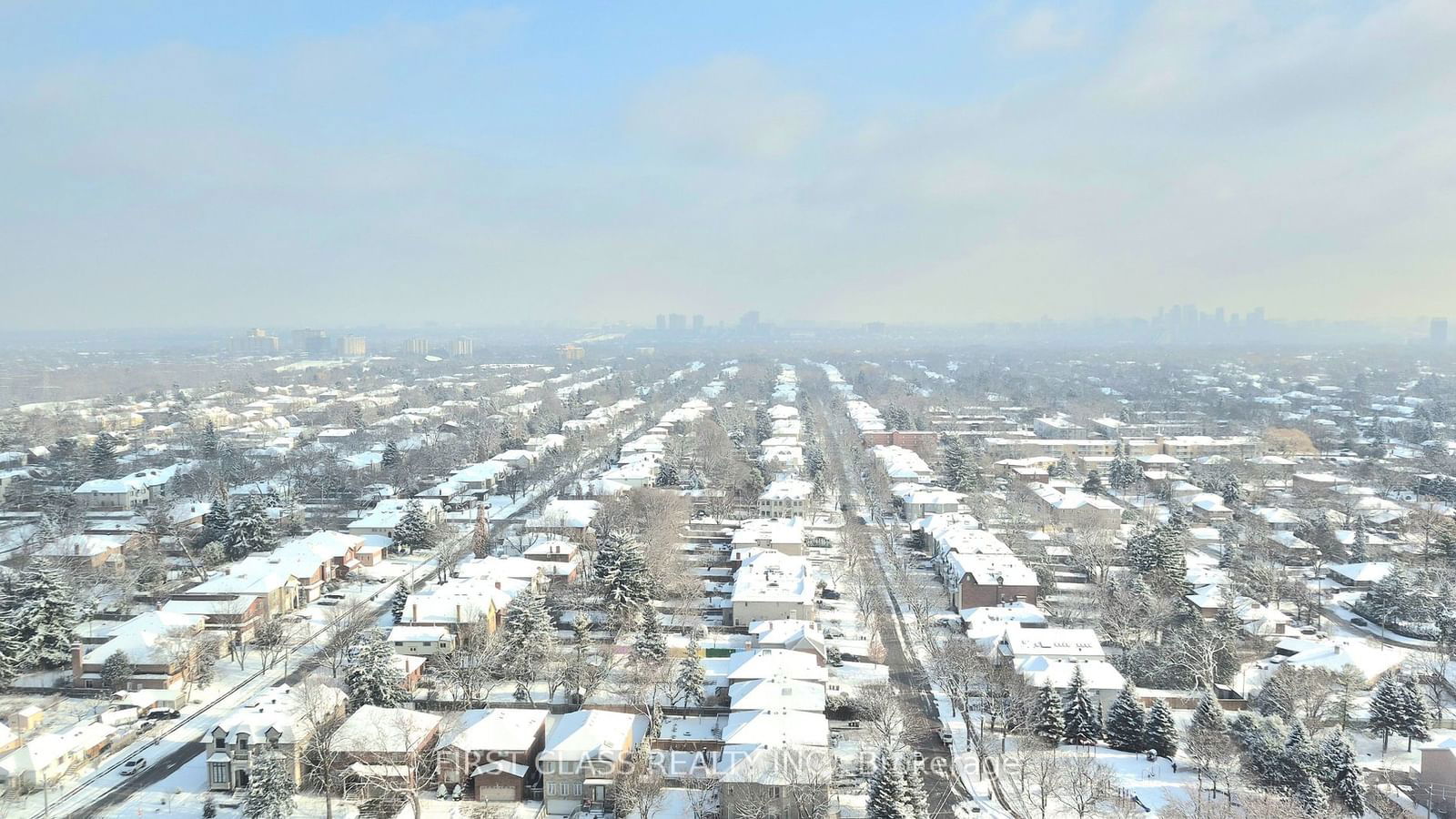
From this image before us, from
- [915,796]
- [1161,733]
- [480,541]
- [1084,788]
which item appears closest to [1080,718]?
[1161,733]

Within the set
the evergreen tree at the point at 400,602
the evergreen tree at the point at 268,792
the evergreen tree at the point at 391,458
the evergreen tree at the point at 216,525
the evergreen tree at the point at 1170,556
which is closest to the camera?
the evergreen tree at the point at 268,792

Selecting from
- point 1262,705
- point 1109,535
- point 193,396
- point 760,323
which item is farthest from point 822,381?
point 760,323

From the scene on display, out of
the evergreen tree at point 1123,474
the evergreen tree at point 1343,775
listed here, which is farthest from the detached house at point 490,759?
Answer: the evergreen tree at point 1123,474

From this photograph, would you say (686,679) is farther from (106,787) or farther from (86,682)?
(86,682)

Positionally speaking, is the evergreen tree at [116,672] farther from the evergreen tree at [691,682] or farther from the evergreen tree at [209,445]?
the evergreen tree at [209,445]

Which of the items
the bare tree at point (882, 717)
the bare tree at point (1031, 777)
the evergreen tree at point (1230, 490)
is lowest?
the bare tree at point (1031, 777)

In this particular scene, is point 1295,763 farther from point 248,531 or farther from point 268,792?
point 248,531
